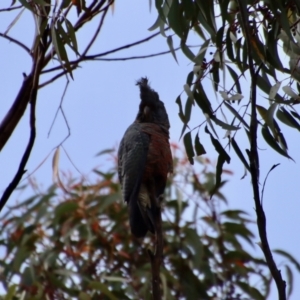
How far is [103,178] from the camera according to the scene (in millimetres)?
4379

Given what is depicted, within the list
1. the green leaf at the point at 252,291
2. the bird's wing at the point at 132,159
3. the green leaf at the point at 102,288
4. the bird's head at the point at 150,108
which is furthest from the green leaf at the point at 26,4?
the green leaf at the point at 252,291

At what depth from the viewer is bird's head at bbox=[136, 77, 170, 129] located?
3977 millimetres

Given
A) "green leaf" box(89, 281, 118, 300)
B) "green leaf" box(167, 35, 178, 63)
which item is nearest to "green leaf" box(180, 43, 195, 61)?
"green leaf" box(167, 35, 178, 63)

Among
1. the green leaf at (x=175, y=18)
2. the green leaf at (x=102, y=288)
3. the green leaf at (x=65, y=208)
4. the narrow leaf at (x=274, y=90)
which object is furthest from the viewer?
the green leaf at (x=65, y=208)

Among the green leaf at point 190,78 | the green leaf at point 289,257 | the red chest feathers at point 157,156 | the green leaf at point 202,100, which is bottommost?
the green leaf at point 202,100

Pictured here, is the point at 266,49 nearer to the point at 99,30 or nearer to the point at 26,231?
the point at 99,30

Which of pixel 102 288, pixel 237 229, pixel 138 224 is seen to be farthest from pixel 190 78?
pixel 237 229

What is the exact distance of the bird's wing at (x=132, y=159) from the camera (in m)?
3.53

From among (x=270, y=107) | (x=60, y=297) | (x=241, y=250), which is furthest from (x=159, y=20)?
(x=241, y=250)

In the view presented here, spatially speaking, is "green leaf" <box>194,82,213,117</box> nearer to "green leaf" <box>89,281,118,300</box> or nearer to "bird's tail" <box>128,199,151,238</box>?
"bird's tail" <box>128,199,151,238</box>

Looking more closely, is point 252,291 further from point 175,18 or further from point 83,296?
point 175,18

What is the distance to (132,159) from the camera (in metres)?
3.69

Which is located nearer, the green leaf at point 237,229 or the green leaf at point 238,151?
the green leaf at point 238,151

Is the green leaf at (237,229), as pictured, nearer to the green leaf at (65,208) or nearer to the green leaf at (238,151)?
the green leaf at (65,208)
